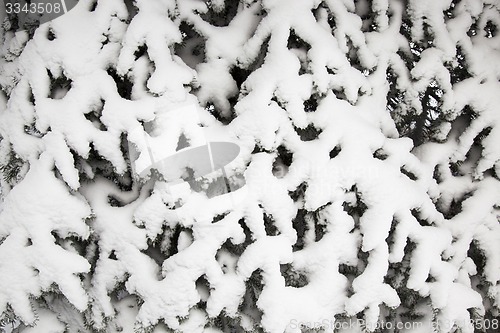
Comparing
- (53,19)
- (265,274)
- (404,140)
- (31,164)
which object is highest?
→ (53,19)

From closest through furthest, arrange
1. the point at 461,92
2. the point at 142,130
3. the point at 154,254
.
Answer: the point at 142,130, the point at 154,254, the point at 461,92

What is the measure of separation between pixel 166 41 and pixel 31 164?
2.33ft

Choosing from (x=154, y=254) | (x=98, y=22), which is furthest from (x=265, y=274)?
(x=98, y=22)

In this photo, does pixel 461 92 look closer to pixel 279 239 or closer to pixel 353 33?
pixel 353 33

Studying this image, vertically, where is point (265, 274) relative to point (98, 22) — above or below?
below

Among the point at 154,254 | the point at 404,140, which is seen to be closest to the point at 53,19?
the point at 154,254

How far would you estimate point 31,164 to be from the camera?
1911 mm

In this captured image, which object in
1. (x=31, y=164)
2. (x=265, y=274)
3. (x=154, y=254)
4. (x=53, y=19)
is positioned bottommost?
(x=154, y=254)

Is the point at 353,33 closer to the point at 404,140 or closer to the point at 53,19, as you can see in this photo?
the point at 404,140

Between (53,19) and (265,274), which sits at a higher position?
(53,19)

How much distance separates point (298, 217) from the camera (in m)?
2.12

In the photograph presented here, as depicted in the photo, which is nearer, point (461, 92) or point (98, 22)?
point (98, 22)

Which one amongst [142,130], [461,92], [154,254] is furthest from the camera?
[461,92]

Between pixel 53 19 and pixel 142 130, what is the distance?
58 centimetres
